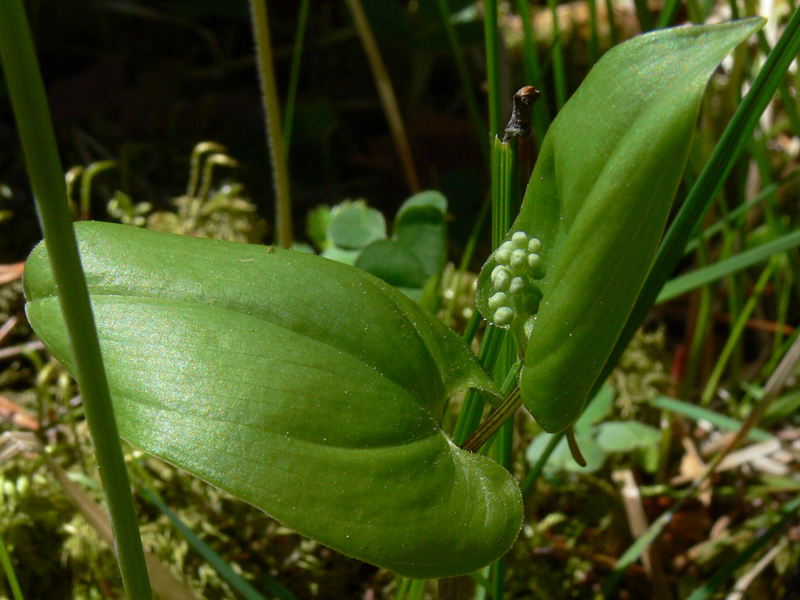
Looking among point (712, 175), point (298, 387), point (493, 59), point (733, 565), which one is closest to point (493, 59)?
point (493, 59)

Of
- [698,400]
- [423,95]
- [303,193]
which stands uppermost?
[423,95]

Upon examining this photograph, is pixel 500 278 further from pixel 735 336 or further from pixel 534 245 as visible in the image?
pixel 735 336

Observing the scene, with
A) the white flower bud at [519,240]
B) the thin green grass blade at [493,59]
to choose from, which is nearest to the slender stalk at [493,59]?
the thin green grass blade at [493,59]

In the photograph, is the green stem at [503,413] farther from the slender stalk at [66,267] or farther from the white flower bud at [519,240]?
the slender stalk at [66,267]

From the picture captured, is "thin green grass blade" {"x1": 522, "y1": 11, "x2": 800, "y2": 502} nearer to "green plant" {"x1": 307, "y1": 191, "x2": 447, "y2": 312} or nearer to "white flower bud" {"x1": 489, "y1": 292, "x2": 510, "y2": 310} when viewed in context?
"white flower bud" {"x1": 489, "y1": 292, "x2": 510, "y2": 310}

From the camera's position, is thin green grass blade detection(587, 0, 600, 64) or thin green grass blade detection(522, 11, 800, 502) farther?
thin green grass blade detection(587, 0, 600, 64)

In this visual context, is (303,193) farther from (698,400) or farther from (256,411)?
(256,411)

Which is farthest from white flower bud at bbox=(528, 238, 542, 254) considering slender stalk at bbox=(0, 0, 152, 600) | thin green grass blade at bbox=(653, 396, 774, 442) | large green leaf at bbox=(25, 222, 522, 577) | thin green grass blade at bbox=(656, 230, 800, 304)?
thin green grass blade at bbox=(653, 396, 774, 442)

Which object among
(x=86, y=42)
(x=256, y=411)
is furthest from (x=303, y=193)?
(x=256, y=411)
